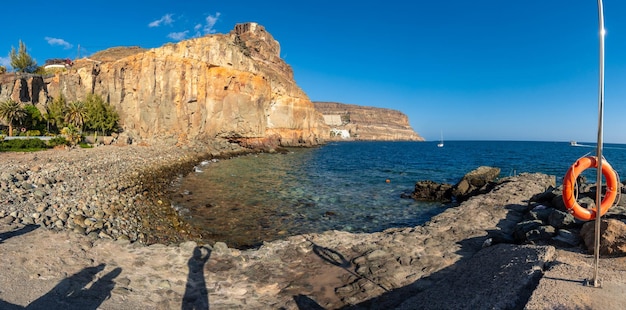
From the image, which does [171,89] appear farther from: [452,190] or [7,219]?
[452,190]

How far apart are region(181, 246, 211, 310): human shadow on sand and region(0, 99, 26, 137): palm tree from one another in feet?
164

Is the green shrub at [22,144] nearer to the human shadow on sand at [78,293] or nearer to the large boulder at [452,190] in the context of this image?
the human shadow on sand at [78,293]

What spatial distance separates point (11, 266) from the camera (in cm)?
627

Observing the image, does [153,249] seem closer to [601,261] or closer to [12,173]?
[601,261]

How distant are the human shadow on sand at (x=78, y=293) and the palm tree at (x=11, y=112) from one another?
50.0 meters

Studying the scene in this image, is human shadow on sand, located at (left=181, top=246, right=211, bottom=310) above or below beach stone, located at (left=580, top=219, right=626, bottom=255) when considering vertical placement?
below

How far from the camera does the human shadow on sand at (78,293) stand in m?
5.35

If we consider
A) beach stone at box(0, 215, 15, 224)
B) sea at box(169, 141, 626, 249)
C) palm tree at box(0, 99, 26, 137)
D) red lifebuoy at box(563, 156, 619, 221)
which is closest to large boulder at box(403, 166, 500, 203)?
sea at box(169, 141, 626, 249)

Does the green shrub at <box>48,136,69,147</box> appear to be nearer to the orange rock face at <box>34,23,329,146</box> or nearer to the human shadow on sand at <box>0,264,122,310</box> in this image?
the orange rock face at <box>34,23,329,146</box>

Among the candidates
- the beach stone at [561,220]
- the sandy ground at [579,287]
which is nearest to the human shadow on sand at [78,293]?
the sandy ground at [579,287]

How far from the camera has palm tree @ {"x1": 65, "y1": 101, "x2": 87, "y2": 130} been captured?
4450 cm

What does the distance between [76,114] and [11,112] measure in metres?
6.97

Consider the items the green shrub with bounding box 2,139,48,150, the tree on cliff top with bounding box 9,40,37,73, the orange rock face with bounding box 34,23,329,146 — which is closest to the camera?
the green shrub with bounding box 2,139,48,150

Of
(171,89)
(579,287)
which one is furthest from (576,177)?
(171,89)
